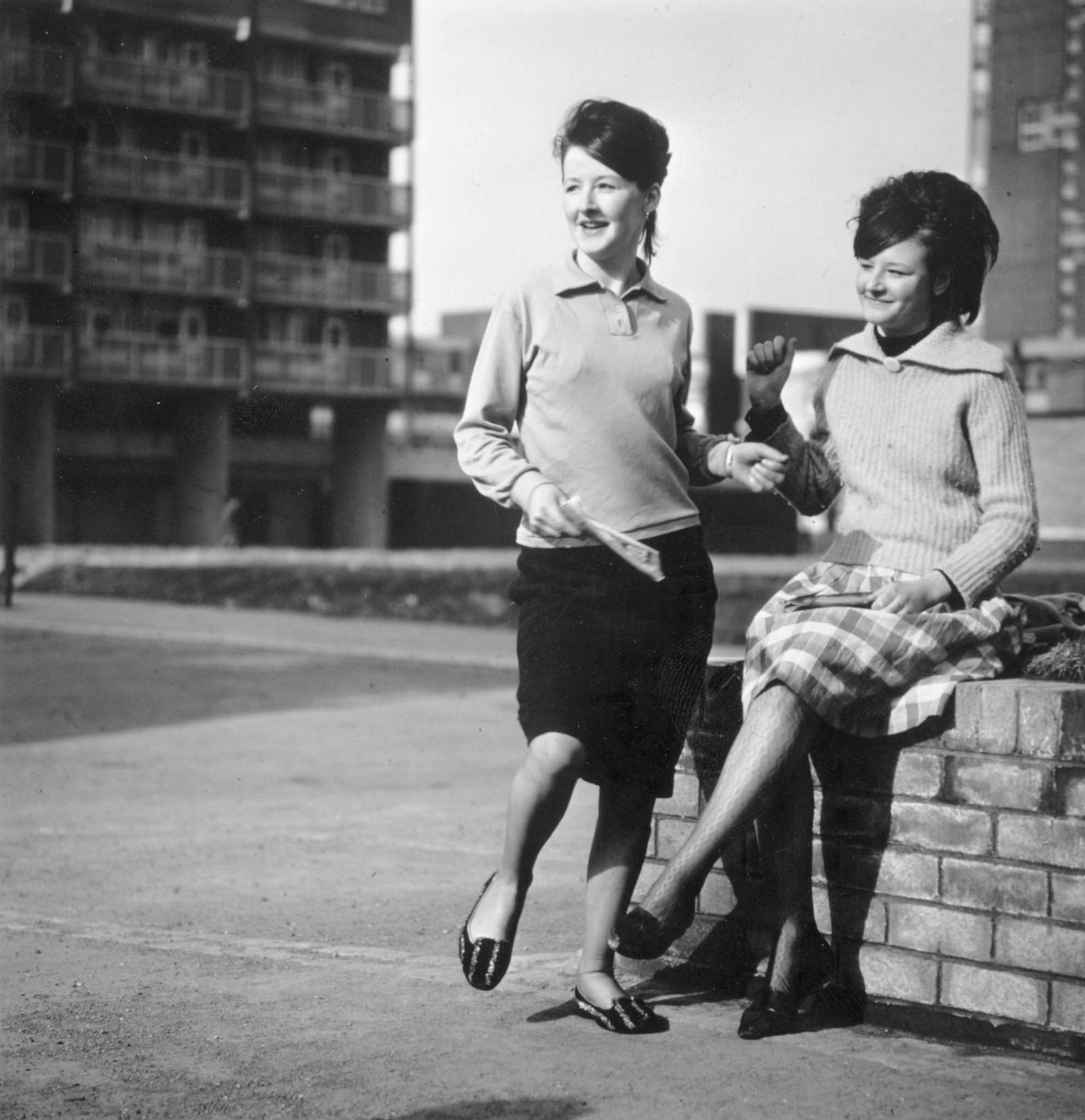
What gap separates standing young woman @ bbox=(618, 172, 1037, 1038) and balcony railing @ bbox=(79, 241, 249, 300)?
36934mm

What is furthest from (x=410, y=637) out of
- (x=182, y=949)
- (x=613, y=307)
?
(x=613, y=307)

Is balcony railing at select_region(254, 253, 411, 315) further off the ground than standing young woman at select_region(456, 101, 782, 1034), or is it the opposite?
balcony railing at select_region(254, 253, 411, 315)

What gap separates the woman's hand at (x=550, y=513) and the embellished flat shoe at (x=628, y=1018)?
3.22 ft

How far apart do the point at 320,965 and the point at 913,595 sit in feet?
5.70

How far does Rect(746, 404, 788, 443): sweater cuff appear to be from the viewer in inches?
150

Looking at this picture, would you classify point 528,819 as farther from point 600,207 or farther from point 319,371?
point 319,371

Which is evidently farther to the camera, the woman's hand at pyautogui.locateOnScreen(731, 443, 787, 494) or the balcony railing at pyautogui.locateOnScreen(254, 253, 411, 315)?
the balcony railing at pyautogui.locateOnScreen(254, 253, 411, 315)

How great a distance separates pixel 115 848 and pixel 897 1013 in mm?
3275

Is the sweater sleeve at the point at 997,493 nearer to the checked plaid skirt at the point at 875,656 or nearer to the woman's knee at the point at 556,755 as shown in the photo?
the checked plaid skirt at the point at 875,656

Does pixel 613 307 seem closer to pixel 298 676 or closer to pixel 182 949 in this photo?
pixel 182 949

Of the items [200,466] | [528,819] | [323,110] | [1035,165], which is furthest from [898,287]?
[1035,165]

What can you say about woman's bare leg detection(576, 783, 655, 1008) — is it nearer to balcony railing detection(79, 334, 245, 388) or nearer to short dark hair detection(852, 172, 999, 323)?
short dark hair detection(852, 172, 999, 323)

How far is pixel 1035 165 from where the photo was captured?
50406 mm

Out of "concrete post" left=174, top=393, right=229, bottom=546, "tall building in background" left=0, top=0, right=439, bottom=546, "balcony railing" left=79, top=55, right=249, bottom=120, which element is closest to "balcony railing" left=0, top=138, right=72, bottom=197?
"tall building in background" left=0, top=0, right=439, bottom=546
